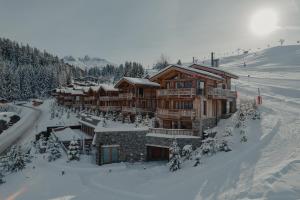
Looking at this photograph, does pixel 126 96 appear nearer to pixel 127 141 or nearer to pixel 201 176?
pixel 127 141

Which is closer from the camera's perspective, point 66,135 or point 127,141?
point 127,141

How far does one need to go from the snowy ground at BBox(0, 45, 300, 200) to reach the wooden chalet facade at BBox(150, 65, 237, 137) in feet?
15.7

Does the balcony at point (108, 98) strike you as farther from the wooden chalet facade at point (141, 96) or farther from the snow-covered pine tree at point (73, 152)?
the snow-covered pine tree at point (73, 152)

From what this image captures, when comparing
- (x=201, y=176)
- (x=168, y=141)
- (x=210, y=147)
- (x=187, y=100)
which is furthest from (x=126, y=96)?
(x=201, y=176)

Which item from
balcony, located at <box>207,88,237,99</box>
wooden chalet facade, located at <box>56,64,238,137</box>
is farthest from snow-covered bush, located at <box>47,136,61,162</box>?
balcony, located at <box>207,88,237,99</box>

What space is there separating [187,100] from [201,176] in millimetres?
13004

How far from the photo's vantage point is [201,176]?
23.0 metres

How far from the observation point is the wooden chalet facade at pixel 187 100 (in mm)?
32469

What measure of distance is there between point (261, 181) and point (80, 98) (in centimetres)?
6809

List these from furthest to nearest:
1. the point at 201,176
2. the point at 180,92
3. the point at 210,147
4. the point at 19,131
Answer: the point at 19,131, the point at 180,92, the point at 210,147, the point at 201,176

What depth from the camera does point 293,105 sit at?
1646 inches

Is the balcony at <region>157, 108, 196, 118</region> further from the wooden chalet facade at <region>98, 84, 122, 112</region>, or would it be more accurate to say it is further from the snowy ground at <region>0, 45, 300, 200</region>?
the wooden chalet facade at <region>98, 84, 122, 112</region>

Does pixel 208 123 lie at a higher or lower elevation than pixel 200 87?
lower

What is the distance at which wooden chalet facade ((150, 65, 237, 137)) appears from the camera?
1278 inches
